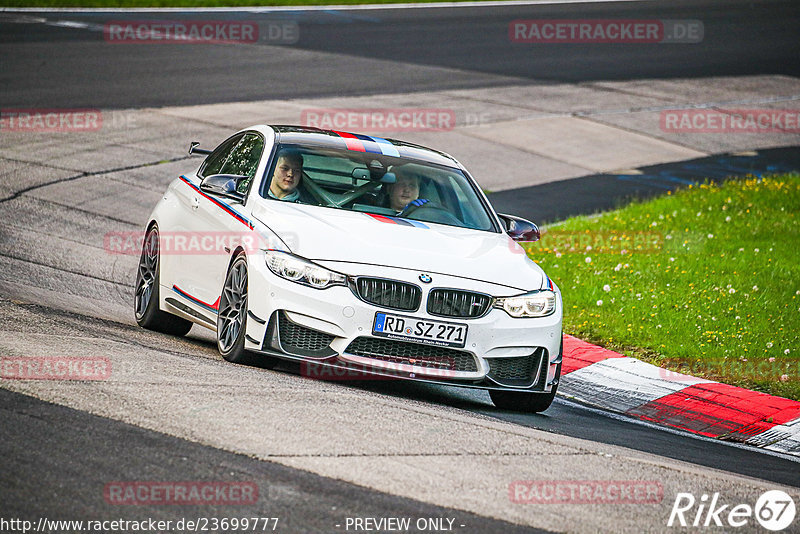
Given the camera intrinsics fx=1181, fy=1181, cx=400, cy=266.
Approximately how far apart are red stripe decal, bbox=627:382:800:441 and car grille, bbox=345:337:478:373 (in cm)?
190

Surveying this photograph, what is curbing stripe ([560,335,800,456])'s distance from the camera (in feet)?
27.3

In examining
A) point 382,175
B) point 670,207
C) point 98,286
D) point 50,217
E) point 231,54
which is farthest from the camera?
point 231,54

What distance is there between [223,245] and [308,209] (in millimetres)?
643

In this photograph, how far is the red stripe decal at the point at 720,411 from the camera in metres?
8.40

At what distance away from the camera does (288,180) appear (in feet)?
27.9

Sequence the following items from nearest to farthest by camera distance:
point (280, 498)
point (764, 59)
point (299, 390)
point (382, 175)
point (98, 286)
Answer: point (280, 498) < point (299, 390) < point (382, 175) < point (98, 286) < point (764, 59)

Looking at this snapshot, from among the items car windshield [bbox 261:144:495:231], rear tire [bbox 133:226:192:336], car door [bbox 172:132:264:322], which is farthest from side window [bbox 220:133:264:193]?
rear tire [bbox 133:226:192:336]

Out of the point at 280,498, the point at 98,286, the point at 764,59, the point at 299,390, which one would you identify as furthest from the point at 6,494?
the point at 764,59

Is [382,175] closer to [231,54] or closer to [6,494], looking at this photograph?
[6,494]

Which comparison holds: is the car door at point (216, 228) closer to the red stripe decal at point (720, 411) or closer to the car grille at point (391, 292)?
the car grille at point (391, 292)

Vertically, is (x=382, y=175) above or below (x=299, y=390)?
above

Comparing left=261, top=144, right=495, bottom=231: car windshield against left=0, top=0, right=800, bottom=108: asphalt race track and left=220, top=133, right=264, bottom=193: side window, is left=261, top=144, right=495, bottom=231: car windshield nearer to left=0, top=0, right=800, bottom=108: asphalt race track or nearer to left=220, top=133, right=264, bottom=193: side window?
left=220, top=133, right=264, bottom=193: side window

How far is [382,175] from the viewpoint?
8.72 metres

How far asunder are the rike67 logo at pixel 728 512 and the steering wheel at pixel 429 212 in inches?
133
